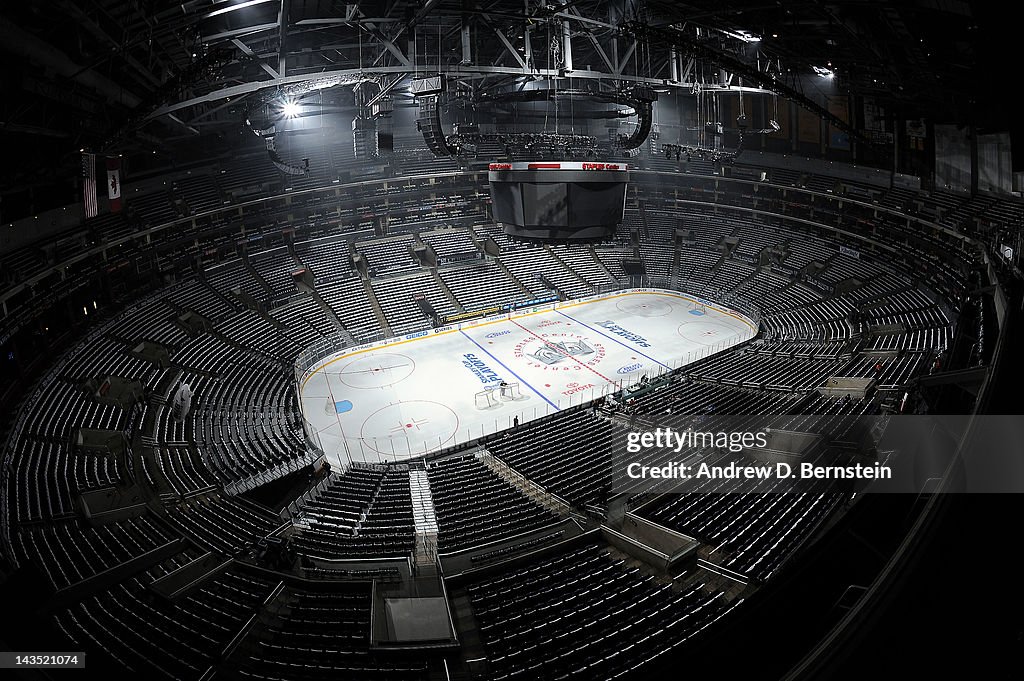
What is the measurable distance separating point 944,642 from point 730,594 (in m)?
7.10

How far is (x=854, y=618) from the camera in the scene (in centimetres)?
516

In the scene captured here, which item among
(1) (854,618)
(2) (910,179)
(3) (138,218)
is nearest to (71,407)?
(3) (138,218)

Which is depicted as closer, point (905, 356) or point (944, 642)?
point (944, 642)

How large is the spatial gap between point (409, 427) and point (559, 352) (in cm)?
976

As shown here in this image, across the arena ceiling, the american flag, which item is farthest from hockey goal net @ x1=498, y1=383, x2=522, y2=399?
the american flag

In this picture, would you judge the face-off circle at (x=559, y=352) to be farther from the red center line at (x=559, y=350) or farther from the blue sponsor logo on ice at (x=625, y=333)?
the blue sponsor logo on ice at (x=625, y=333)

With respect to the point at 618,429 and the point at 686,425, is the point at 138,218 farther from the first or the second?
the point at 686,425

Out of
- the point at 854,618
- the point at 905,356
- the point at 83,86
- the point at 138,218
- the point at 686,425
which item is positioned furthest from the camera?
the point at 138,218

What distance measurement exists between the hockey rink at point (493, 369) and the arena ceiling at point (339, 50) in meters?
11.9

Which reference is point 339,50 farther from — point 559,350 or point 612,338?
point 612,338

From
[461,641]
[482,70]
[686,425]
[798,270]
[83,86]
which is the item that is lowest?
[461,641]

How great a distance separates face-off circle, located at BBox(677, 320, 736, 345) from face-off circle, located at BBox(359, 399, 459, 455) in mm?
13957

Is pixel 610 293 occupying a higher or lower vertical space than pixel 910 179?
lower

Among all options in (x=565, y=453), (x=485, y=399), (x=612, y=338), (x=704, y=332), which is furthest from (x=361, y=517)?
(x=704, y=332)
